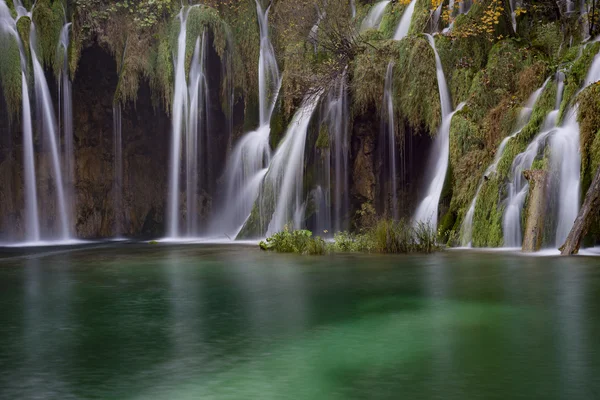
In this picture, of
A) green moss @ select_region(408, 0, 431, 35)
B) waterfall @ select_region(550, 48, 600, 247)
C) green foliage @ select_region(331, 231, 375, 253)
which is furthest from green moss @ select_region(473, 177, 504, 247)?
green moss @ select_region(408, 0, 431, 35)

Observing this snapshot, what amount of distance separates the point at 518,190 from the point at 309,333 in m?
8.87

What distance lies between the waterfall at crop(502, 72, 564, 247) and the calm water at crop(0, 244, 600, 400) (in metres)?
2.46

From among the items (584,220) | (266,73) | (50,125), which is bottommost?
(584,220)

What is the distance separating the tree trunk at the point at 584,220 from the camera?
40.7ft

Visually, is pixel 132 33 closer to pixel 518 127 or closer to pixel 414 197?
pixel 414 197

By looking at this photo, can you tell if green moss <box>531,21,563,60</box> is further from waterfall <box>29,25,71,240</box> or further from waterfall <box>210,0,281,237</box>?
waterfall <box>29,25,71,240</box>

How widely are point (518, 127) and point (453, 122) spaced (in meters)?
1.51

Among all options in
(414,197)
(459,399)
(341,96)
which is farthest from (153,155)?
(459,399)

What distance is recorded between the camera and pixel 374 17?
2247cm

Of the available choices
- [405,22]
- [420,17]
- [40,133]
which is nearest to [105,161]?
[40,133]

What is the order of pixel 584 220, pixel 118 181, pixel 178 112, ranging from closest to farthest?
1. pixel 584 220
2. pixel 178 112
3. pixel 118 181

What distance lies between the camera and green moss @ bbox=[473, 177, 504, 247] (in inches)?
576

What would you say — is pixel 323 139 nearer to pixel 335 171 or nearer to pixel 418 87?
pixel 335 171

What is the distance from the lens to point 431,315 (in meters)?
7.40
